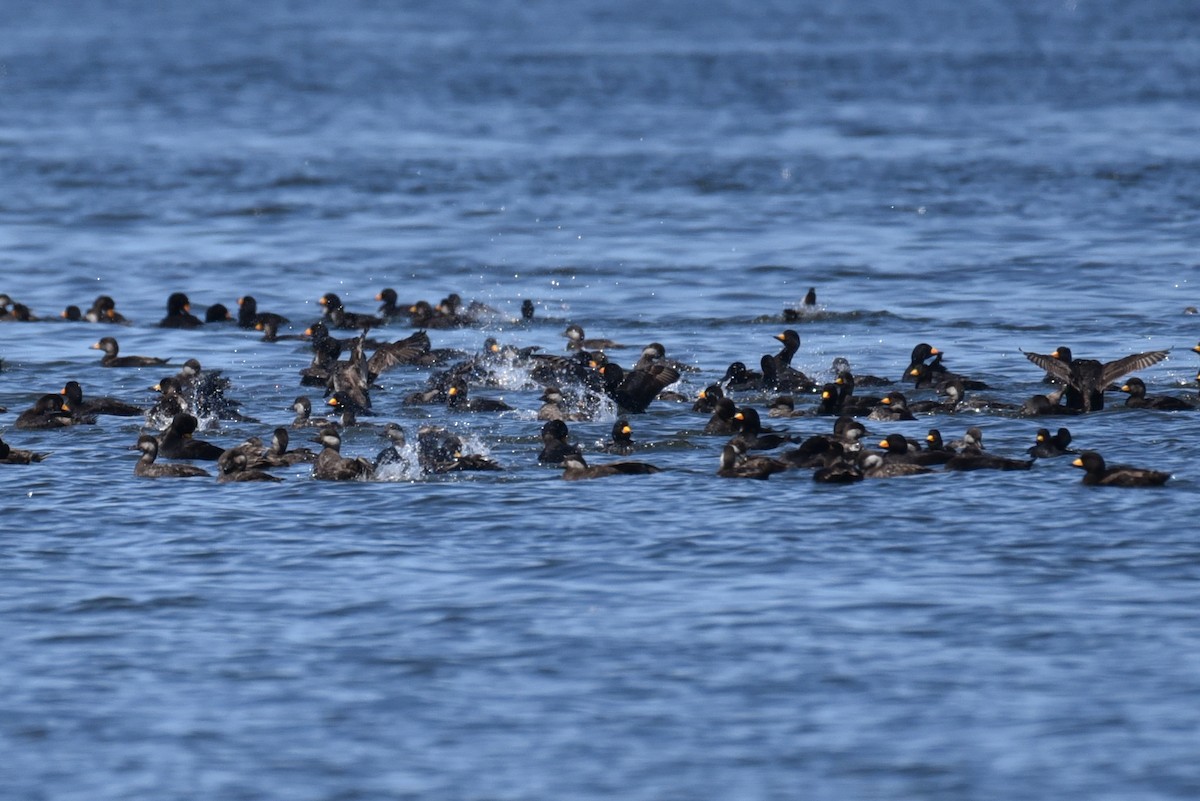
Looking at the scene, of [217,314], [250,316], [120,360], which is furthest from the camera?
[217,314]

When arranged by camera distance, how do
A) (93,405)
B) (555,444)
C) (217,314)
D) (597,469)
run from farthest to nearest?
(217,314) < (93,405) < (555,444) < (597,469)

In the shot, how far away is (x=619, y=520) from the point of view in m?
16.8

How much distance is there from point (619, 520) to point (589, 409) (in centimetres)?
479

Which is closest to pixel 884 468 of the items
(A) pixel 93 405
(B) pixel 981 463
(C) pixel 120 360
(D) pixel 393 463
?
(B) pixel 981 463

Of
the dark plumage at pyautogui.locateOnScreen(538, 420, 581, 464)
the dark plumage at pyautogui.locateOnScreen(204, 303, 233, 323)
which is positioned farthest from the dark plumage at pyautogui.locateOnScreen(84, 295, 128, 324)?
the dark plumage at pyautogui.locateOnScreen(538, 420, 581, 464)

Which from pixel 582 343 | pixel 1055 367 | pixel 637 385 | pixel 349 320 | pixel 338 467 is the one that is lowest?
pixel 338 467

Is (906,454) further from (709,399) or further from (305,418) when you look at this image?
(305,418)

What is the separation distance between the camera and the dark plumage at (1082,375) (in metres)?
21.1

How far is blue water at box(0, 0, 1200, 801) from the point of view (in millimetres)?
11805

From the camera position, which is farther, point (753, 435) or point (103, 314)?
point (103, 314)

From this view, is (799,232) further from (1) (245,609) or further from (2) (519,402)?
(1) (245,609)

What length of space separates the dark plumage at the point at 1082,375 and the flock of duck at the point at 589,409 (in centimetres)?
2

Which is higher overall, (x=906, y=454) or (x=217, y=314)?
(x=217, y=314)

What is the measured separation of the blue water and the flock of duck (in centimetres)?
31
